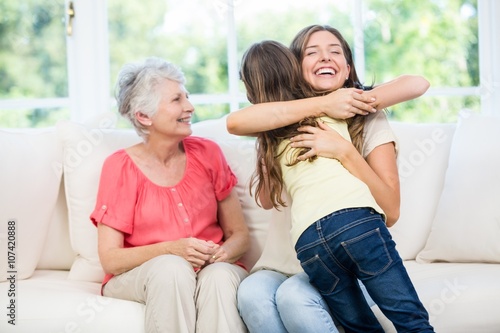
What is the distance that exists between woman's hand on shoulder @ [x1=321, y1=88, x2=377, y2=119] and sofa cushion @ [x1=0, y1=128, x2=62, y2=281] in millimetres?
1088

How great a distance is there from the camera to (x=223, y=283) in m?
2.00

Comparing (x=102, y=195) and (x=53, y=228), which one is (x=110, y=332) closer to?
(x=102, y=195)

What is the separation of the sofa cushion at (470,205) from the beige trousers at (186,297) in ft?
2.50

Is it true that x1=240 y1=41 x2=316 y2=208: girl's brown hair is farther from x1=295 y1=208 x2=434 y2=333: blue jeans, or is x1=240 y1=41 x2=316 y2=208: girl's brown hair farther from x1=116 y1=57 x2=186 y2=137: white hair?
x1=116 y1=57 x2=186 y2=137: white hair

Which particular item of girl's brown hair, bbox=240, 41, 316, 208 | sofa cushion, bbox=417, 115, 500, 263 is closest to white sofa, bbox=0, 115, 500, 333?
sofa cushion, bbox=417, 115, 500, 263

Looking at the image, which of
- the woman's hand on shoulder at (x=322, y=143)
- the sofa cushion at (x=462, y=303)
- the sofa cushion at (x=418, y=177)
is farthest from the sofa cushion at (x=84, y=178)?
the sofa cushion at (x=462, y=303)

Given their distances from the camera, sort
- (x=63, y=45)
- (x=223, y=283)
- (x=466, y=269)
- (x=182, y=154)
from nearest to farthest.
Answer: (x=223, y=283)
(x=466, y=269)
(x=182, y=154)
(x=63, y=45)

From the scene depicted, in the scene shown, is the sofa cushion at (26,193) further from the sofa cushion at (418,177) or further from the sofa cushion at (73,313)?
the sofa cushion at (418,177)

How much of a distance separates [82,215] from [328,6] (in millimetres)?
1466

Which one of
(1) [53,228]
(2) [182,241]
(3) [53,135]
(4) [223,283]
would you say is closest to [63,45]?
(3) [53,135]

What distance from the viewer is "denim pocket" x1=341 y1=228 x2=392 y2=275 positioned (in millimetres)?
1713

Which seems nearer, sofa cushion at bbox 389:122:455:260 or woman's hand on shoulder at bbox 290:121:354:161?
woman's hand on shoulder at bbox 290:121:354:161

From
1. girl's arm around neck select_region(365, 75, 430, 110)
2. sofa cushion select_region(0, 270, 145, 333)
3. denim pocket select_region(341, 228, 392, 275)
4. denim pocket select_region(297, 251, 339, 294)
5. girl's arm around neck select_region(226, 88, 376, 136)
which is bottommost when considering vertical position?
sofa cushion select_region(0, 270, 145, 333)

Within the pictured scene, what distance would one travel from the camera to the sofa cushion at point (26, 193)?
236 centimetres
